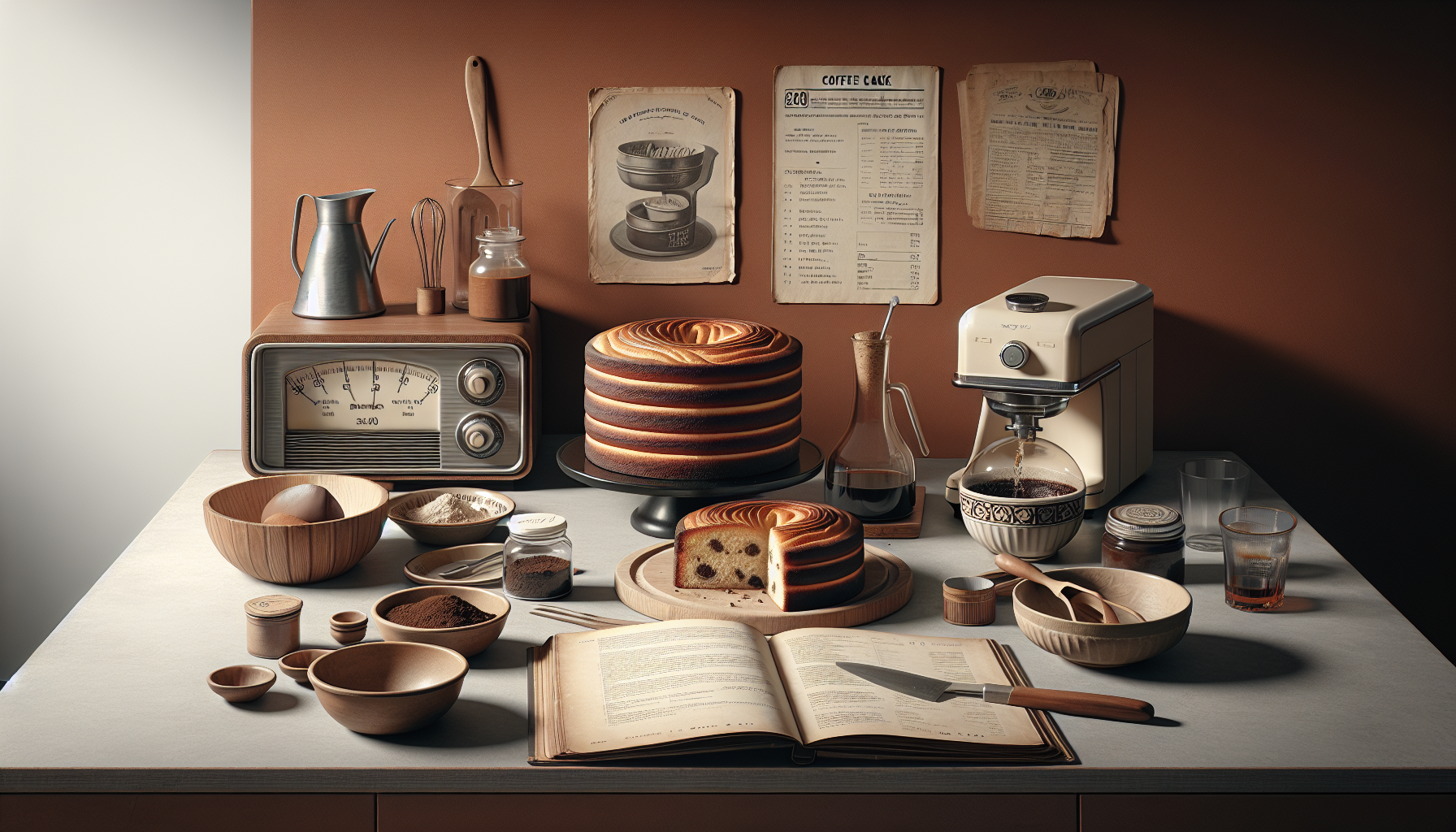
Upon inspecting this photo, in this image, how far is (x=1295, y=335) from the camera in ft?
7.29

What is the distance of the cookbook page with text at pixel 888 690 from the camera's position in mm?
1206

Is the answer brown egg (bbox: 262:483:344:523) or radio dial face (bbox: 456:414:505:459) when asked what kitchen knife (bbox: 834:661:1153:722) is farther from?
radio dial face (bbox: 456:414:505:459)

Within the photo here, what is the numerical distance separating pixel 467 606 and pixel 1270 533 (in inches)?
37.5

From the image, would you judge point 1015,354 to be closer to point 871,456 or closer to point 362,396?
point 871,456

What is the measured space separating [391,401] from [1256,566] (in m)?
1.24

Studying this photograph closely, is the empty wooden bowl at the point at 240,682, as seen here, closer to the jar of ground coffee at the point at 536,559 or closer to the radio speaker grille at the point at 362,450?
the jar of ground coffee at the point at 536,559

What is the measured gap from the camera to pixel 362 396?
1.95m

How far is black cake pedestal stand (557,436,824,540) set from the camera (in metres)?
1.73

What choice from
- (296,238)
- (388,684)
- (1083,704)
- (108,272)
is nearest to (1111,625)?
(1083,704)

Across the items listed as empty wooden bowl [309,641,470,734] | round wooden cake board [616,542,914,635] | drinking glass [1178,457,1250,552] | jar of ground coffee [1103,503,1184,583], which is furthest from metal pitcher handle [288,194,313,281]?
drinking glass [1178,457,1250,552]

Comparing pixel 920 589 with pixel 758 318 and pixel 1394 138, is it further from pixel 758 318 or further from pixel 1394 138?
pixel 1394 138

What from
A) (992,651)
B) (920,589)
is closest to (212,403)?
(920,589)

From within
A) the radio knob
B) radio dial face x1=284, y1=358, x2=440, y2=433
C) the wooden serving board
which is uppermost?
the radio knob

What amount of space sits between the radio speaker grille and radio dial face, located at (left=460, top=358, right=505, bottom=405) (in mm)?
92
